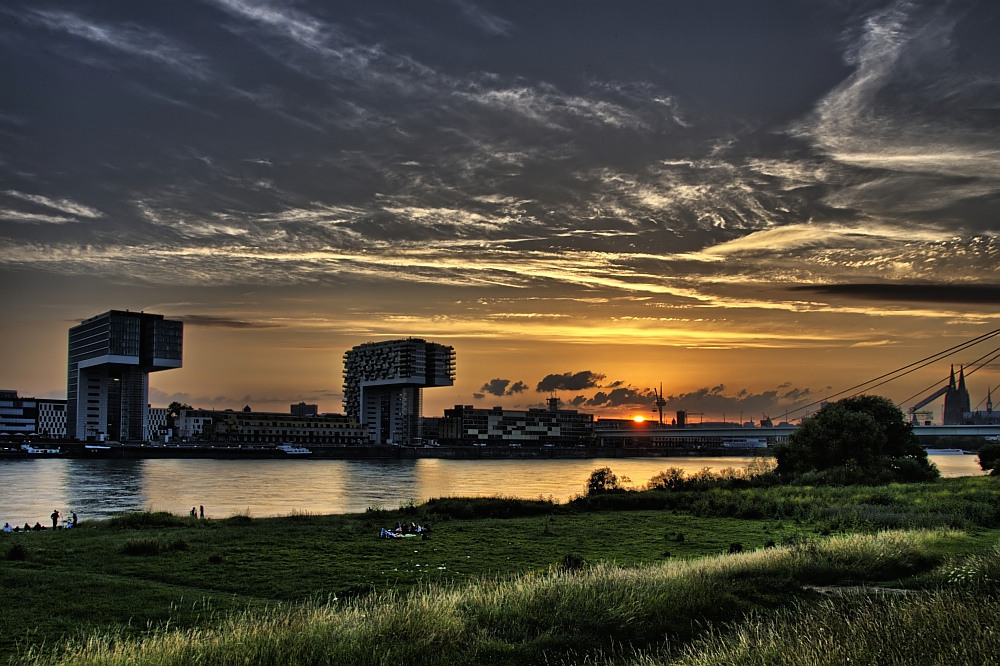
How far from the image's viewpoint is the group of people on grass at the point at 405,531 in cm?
3183

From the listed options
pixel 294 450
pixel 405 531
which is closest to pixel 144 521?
pixel 405 531

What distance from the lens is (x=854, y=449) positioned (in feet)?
194

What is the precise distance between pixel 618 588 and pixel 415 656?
5.17 m

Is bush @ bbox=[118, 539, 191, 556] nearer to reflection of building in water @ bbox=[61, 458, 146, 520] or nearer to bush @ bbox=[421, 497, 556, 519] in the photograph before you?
bush @ bbox=[421, 497, 556, 519]

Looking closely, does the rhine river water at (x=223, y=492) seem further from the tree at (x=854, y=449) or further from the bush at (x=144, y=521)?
the tree at (x=854, y=449)

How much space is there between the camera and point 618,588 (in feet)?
52.0

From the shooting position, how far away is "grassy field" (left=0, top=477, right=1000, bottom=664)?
39.9 ft

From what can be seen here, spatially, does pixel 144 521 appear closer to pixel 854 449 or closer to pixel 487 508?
pixel 487 508

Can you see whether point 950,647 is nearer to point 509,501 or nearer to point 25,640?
point 25,640

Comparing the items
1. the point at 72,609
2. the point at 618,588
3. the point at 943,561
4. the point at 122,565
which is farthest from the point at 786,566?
the point at 122,565

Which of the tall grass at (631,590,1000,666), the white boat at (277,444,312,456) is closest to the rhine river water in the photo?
the tall grass at (631,590,1000,666)

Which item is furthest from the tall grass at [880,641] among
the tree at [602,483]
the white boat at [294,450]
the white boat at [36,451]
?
the white boat at [294,450]

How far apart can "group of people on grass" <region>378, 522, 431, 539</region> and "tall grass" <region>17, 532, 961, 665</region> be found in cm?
1332

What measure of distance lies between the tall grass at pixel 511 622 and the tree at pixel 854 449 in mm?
36006
